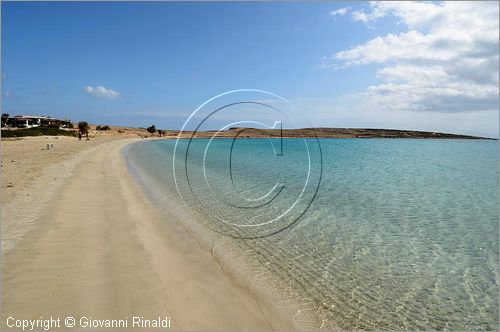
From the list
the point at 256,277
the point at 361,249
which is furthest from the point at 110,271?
the point at 361,249

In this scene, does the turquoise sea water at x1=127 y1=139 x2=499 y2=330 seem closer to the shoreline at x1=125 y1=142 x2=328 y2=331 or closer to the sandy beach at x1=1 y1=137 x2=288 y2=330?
the shoreline at x1=125 y1=142 x2=328 y2=331

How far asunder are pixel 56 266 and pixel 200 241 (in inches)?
186

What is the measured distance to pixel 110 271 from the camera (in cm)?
862

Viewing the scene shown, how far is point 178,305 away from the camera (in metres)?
7.36

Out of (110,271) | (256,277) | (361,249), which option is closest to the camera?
(110,271)

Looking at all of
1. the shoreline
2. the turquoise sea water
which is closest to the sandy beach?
the shoreline

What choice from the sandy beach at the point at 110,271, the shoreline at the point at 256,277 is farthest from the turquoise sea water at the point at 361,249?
the sandy beach at the point at 110,271

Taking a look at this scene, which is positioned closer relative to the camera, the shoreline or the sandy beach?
the sandy beach

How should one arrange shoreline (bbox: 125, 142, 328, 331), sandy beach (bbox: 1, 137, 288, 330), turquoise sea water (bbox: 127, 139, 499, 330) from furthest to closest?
turquoise sea water (bbox: 127, 139, 499, 330) → shoreline (bbox: 125, 142, 328, 331) → sandy beach (bbox: 1, 137, 288, 330)

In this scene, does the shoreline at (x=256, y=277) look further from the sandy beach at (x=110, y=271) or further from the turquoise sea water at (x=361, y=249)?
the sandy beach at (x=110, y=271)

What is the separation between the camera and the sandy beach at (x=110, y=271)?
6.99 m

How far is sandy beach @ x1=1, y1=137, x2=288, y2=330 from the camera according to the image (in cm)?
699

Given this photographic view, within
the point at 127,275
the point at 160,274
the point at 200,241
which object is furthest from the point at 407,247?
the point at 127,275

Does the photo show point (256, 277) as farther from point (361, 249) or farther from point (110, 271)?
point (361, 249)
